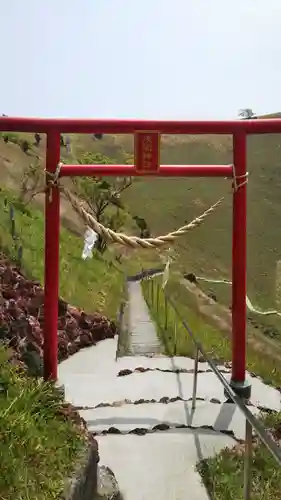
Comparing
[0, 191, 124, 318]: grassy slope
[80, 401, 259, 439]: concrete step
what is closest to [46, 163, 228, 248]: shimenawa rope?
[80, 401, 259, 439]: concrete step

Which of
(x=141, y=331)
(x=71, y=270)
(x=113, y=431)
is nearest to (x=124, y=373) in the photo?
(x=113, y=431)

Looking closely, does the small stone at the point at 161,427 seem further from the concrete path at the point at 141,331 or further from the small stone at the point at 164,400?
the concrete path at the point at 141,331

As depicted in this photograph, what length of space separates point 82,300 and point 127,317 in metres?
1.16

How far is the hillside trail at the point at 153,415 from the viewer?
10.7ft

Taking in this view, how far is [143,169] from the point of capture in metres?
4.21

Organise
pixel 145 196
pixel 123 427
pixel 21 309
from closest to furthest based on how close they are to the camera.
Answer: pixel 123 427, pixel 21 309, pixel 145 196

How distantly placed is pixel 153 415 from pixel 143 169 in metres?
2.07

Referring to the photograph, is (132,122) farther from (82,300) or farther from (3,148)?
(3,148)

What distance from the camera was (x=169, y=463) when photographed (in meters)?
3.40

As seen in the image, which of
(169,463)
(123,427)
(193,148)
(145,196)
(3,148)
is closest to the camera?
(169,463)

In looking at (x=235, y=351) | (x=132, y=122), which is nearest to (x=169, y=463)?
(x=235, y=351)

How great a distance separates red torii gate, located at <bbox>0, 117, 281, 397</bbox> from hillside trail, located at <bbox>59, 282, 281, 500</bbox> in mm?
508

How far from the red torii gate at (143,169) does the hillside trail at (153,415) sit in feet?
1.67

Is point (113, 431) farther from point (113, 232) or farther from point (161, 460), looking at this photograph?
point (113, 232)
